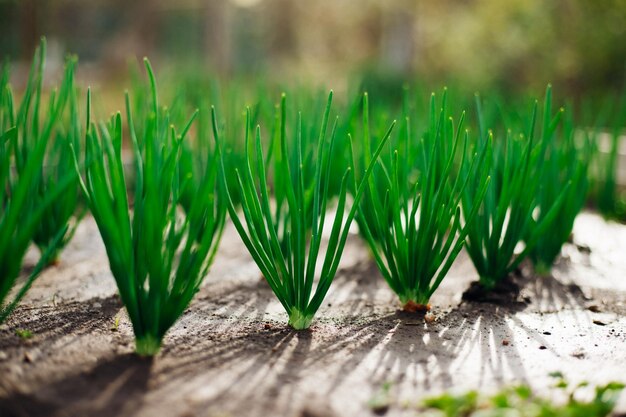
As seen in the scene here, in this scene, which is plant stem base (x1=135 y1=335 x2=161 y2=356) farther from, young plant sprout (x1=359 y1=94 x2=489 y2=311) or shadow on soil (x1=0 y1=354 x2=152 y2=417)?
young plant sprout (x1=359 y1=94 x2=489 y2=311)

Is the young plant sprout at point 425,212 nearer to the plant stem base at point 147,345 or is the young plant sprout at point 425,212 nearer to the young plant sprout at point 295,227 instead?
the young plant sprout at point 295,227

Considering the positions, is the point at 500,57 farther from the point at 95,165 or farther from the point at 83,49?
the point at 83,49

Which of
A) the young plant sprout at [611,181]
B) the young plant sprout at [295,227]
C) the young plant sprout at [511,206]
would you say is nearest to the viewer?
the young plant sprout at [295,227]

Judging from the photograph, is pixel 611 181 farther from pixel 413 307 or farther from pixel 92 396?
pixel 92 396

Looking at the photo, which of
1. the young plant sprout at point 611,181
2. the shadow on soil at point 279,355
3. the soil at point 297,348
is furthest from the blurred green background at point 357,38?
the shadow on soil at point 279,355

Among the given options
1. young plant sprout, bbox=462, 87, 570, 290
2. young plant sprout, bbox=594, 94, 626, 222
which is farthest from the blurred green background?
young plant sprout, bbox=462, 87, 570, 290

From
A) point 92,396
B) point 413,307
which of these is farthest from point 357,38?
point 92,396
